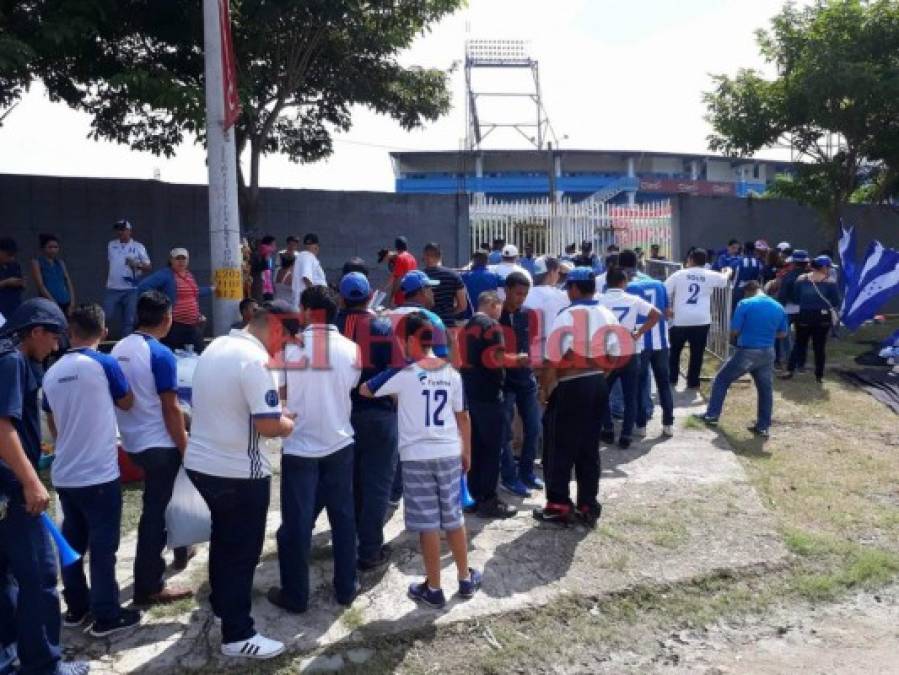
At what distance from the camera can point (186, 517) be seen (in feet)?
14.1

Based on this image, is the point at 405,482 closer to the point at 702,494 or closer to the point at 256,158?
the point at 702,494

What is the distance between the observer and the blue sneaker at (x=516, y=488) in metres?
6.14

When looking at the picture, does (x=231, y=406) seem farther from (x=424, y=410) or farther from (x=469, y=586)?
(x=469, y=586)

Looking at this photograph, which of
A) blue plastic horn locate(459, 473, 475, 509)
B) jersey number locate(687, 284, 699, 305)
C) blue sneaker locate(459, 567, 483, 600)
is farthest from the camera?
jersey number locate(687, 284, 699, 305)

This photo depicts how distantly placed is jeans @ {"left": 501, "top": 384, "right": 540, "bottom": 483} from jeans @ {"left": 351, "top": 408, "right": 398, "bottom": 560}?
4.60ft

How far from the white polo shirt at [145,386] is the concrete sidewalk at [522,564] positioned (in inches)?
37.7

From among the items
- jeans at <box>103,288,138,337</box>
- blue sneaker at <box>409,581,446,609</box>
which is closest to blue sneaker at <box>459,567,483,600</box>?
blue sneaker at <box>409,581,446,609</box>

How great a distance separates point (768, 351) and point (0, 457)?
6882 mm

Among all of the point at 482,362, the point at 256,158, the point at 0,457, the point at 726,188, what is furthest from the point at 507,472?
the point at 726,188

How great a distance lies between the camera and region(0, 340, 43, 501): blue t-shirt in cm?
329

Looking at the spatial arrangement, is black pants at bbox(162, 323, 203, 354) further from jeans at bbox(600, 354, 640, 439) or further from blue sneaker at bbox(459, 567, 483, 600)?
blue sneaker at bbox(459, 567, 483, 600)

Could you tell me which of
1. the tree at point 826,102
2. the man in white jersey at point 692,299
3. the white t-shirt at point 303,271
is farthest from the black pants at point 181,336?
the tree at point 826,102

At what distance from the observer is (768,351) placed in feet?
26.2

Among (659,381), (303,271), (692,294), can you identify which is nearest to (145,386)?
(659,381)
